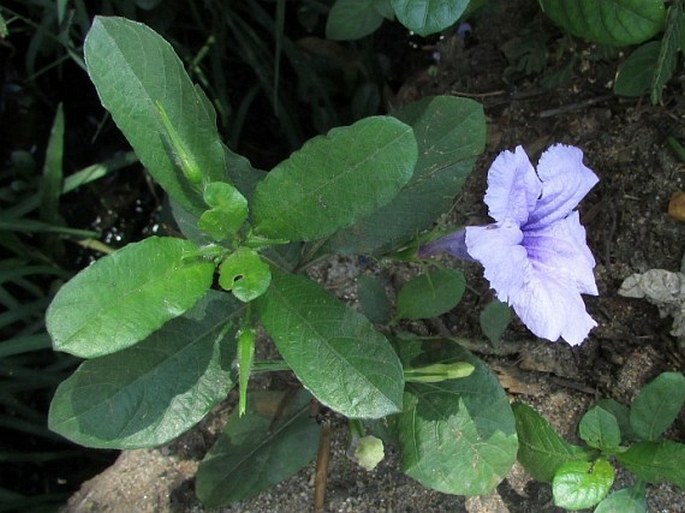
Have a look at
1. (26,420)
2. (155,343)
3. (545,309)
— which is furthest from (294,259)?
(26,420)

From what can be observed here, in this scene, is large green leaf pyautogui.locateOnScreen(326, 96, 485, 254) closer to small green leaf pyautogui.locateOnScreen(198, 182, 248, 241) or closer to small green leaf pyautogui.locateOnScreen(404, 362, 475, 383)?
small green leaf pyautogui.locateOnScreen(404, 362, 475, 383)

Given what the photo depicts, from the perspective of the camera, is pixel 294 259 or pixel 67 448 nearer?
pixel 294 259

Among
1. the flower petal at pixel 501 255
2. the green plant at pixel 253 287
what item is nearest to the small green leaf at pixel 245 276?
the green plant at pixel 253 287

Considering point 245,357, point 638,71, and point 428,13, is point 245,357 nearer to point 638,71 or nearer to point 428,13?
point 428,13

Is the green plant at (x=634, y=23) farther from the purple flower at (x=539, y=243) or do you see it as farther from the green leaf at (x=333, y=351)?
the green leaf at (x=333, y=351)

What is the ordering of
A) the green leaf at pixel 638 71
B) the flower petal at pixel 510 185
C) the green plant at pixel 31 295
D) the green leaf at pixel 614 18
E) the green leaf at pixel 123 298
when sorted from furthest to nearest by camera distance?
the green plant at pixel 31 295, the green leaf at pixel 638 71, the green leaf at pixel 614 18, the flower petal at pixel 510 185, the green leaf at pixel 123 298

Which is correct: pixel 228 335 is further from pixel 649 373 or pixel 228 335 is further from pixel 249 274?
pixel 649 373

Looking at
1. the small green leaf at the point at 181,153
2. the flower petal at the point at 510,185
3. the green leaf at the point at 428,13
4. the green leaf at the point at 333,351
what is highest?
the green leaf at the point at 428,13
